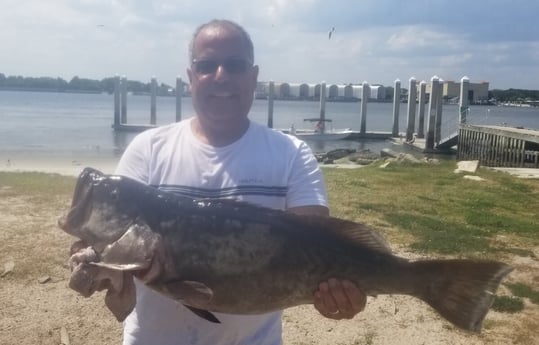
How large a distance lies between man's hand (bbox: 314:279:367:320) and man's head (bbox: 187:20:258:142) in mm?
1040

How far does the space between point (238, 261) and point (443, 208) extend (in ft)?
36.1

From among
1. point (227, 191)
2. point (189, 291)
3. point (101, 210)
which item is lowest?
point (189, 291)

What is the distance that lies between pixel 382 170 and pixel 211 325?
739 inches

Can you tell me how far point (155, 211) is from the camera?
3.16m

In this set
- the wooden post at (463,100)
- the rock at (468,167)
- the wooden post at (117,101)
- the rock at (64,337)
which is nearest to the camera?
the rock at (64,337)

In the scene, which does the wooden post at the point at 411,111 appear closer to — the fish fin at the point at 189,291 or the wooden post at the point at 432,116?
the wooden post at the point at 432,116

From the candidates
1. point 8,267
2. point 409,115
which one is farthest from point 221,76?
point 409,115

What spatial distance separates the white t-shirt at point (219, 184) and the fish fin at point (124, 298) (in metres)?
0.23

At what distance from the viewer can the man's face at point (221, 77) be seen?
3.33m

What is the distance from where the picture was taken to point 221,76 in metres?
3.32

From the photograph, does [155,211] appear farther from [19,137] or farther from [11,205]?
[19,137]

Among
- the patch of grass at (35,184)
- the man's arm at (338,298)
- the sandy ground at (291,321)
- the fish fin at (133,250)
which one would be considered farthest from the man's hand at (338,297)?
the patch of grass at (35,184)

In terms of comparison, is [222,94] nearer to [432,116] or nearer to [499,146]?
[499,146]

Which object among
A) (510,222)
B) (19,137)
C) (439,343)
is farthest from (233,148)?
(19,137)
